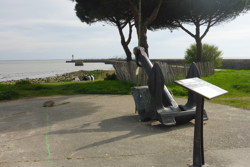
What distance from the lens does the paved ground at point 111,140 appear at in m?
3.61

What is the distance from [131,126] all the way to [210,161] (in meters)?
2.18

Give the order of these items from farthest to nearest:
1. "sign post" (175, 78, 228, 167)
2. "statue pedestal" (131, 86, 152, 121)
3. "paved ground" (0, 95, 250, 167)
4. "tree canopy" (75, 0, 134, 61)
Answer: "tree canopy" (75, 0, 134, 61) < "statue pedestal" (131, 86, 152, 121) < "paved ground" (0, 95, 250, 167) < "sign post" (175, 78, 228, 167)

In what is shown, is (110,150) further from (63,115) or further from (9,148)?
(63,115)

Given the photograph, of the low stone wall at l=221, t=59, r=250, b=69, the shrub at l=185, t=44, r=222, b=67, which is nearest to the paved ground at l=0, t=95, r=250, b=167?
the shrub at l=185, t=44, r=222, b=67

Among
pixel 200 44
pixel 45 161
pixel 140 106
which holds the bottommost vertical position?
pixel 45 161

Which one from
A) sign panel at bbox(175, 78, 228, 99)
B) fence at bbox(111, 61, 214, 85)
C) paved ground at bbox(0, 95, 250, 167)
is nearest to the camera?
sign panel at bbox(175, 78, 228, 99)

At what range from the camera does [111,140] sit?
451 centimetres

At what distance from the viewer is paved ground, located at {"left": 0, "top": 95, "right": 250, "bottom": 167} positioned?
11.8 feet

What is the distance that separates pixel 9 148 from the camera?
4.14 m

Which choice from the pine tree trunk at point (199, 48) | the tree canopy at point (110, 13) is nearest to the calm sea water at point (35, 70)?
the tree canopy at point (110, 13)

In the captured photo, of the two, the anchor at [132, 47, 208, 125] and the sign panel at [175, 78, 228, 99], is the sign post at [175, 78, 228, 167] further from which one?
the anchor at [132, 47, 208, 125]

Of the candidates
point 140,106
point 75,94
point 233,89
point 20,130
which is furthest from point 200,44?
point 20,130

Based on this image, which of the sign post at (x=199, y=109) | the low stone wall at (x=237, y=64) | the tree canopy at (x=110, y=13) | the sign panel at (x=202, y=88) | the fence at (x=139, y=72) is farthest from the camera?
the low stone wall at (x=237, y=64)

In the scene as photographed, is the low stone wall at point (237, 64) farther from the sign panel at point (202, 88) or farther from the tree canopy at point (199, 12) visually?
the sign panel at point (202, 88)
